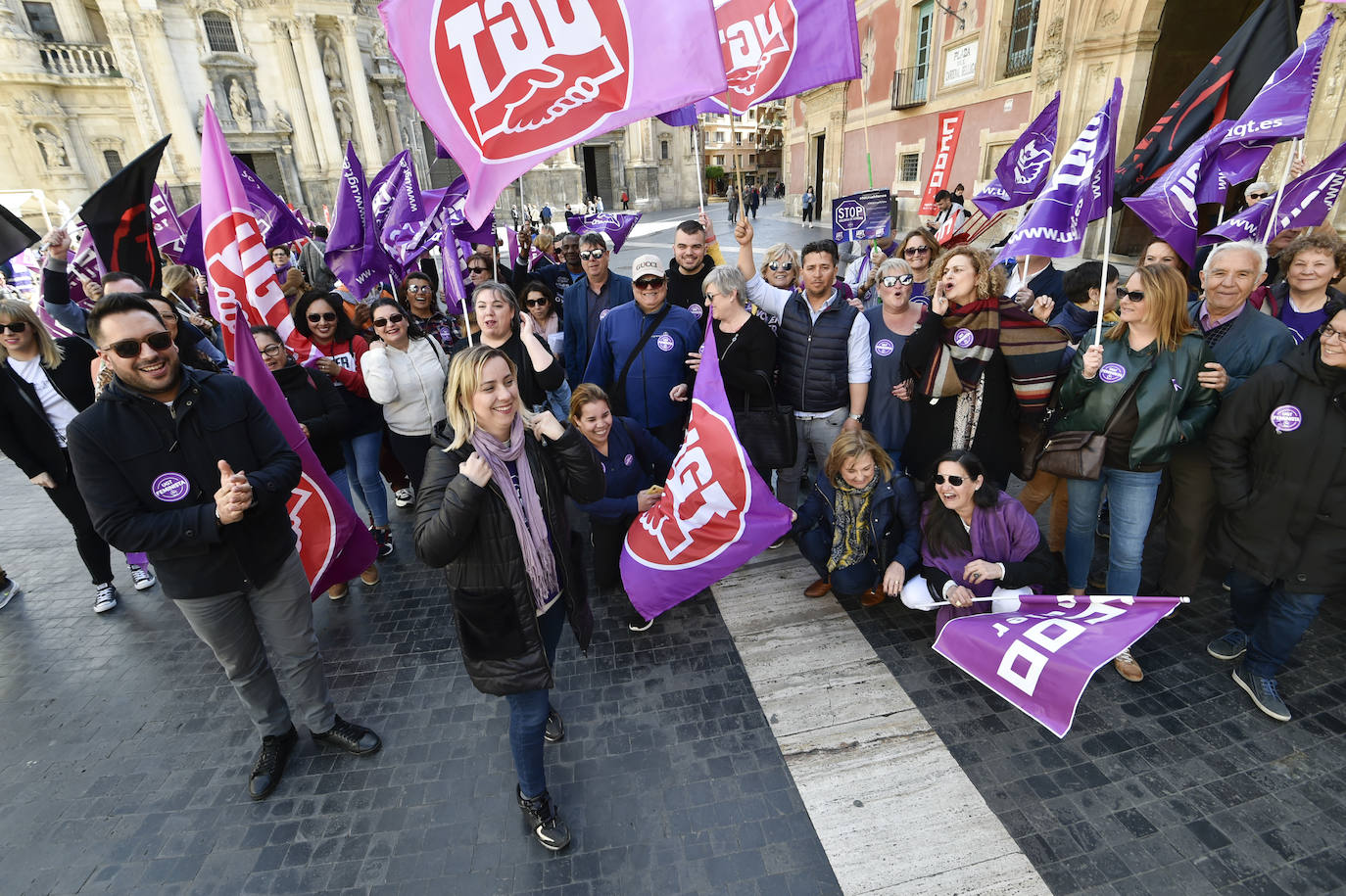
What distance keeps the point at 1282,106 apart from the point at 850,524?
3905mm

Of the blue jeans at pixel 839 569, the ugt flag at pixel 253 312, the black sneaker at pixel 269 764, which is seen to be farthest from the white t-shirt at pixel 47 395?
the blue jeans at pixel 839 569

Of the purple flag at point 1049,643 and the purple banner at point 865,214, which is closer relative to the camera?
the purple flag at point 1049,643

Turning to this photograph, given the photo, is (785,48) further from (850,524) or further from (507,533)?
(507,533)

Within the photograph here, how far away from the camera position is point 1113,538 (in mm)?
3664

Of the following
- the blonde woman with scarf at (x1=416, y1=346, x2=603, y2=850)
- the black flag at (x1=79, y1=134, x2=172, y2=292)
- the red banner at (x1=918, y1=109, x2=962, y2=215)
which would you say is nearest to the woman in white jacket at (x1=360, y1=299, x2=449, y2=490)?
the black flag at (x1=79, y1=134, x2=172, y2=292)

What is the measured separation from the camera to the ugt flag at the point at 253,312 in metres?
3.72

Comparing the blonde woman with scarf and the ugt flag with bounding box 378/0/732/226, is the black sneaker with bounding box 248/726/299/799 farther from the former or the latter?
the ugt flag with bounding box 378/0/732/226

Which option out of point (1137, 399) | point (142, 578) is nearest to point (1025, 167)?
point (1137, 399)

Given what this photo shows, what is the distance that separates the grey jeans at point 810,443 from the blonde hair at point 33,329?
16.4ft

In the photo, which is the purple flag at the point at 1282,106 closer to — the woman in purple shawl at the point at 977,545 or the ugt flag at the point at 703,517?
the woman in purple shawl at the point at 977,545

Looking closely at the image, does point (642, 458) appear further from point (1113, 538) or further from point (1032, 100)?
point (1032, 100)

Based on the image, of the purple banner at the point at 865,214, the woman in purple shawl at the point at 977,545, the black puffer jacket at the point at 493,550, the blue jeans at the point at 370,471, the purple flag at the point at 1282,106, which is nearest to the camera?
the black puffer jacket at the point at 493,550

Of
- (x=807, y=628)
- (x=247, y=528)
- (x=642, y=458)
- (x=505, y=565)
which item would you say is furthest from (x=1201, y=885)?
(x=247, y=528)

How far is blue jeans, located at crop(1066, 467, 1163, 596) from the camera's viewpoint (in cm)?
353
